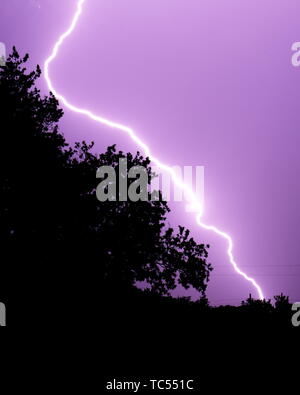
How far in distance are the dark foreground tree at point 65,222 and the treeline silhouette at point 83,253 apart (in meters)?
0.03

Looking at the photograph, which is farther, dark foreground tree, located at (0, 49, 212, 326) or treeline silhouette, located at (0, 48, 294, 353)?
dark foreground tree, located at (0, 49, 212, 326)

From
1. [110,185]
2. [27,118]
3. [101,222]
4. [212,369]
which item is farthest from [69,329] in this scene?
[27,118]

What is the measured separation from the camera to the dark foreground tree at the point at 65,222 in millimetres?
10117

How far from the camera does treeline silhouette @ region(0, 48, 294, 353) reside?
7.05 meters

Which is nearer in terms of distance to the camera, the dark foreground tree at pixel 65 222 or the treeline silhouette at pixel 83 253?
the treeline silhouette at pixel 83 253

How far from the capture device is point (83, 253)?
433 inches

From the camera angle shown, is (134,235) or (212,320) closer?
(212,320)

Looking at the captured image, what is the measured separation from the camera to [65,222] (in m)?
11.3

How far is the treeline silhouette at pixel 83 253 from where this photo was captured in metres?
7.05

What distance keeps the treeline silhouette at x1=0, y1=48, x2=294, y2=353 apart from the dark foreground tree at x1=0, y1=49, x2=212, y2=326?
0.03 meters

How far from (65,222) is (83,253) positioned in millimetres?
1274
